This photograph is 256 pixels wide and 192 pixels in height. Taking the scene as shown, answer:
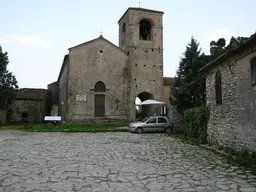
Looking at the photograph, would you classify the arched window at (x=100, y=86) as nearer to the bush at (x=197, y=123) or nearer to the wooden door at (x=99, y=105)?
the wooden door at (x=99, y=105)

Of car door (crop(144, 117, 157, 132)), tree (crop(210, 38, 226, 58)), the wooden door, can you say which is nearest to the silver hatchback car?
car door (crop(144, 117, 157, 132))

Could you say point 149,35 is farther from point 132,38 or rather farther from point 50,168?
point 50,168

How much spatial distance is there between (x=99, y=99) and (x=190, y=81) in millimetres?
11977

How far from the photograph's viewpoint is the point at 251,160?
8844 mm

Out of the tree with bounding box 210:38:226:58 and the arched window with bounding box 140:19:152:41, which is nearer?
the tree with bounding box 210:38:226:58

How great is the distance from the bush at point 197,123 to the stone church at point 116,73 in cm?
1353

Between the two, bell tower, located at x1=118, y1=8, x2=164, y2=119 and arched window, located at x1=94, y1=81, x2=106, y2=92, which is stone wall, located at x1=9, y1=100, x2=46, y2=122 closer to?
arched window, located at x1=94, y1=81, x2=106, y2=92

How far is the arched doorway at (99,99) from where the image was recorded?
30281mm

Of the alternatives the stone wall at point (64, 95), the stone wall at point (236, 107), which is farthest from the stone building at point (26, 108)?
the stone wall at point (236, 107)

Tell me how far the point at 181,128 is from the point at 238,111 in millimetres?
11910

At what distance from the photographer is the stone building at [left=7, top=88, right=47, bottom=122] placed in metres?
39.2

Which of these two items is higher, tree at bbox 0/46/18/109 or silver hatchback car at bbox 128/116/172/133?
tree at bbox 0/46/18/109

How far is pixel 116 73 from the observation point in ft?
102

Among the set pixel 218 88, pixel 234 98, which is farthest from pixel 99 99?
pixel 234 98
